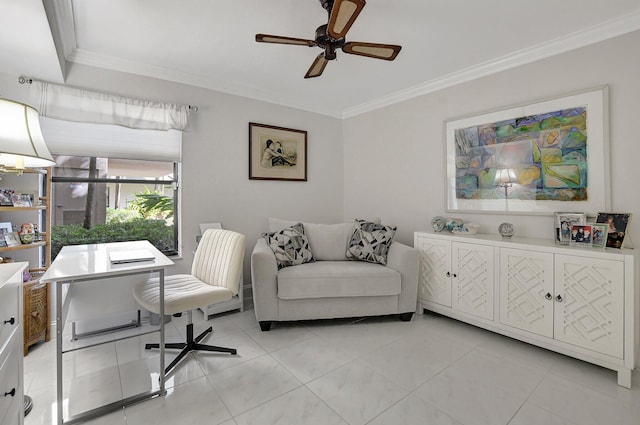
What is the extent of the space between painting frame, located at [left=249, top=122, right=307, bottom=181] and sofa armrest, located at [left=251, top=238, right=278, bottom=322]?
4.02 feet

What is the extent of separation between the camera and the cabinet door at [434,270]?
268 cm

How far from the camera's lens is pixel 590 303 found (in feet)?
6.28

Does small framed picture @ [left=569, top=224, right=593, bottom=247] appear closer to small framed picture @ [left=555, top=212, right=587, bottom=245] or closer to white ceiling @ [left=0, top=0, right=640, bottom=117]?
small framed picture @ [left=555, top=212, right=587, bottom=245]

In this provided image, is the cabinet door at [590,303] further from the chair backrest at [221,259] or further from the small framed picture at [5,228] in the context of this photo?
the small framed picture at [5,228]

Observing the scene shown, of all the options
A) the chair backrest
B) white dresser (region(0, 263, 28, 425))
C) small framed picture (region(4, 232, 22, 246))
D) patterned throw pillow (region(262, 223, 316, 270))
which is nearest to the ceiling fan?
the chair backrest

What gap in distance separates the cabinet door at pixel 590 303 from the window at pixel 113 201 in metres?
3.28

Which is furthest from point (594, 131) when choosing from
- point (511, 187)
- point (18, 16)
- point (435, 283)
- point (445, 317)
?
point (18, 16)

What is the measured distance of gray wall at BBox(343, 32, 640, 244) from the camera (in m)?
2.08

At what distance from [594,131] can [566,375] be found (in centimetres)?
171

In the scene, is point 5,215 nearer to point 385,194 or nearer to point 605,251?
point 385,194

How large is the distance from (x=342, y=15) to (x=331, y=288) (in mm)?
1976

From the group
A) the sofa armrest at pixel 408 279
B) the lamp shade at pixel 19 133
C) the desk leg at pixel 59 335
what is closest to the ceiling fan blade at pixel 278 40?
the lamp shade at pixel 19 133

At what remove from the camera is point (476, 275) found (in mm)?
2480

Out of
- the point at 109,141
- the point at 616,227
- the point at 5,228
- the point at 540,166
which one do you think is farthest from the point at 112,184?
the point at 616,227
